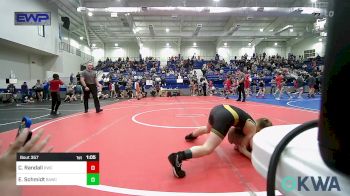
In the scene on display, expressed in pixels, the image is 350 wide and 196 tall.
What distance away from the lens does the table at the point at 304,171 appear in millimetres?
464

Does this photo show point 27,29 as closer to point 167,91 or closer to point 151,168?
point 167,91

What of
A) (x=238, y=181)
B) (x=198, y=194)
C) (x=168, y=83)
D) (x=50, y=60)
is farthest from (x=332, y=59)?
(x=50, y=60)

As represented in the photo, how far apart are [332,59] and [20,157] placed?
3.27 feet

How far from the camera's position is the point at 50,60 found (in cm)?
2355

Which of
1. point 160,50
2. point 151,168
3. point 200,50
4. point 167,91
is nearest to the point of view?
point 151,168

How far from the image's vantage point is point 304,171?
1.73 ft

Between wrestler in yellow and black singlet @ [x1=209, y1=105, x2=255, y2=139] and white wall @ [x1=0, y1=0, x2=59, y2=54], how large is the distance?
17525mm

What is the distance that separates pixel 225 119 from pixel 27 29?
2016 centimetres

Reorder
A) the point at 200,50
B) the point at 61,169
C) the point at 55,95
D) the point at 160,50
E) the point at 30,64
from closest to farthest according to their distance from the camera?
1. the point at 61,169
2. the point at 55,95
3. the point at 30,64
4. the point at 160,50
5. the point at 200,50

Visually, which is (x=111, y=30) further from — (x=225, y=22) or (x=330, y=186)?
(x=330, y=186)

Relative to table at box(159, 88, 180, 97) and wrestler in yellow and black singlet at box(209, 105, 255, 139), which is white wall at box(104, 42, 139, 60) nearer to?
→ table at box(159, 88, 180, 97)

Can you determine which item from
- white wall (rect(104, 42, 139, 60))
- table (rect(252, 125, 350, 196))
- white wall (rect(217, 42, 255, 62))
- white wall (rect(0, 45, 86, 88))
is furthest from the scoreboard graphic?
white wall (rect(104, 42, 139, 60))

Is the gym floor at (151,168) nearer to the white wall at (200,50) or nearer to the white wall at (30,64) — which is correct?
the white wall at (30,64)

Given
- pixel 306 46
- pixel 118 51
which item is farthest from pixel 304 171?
pixel 118 51
